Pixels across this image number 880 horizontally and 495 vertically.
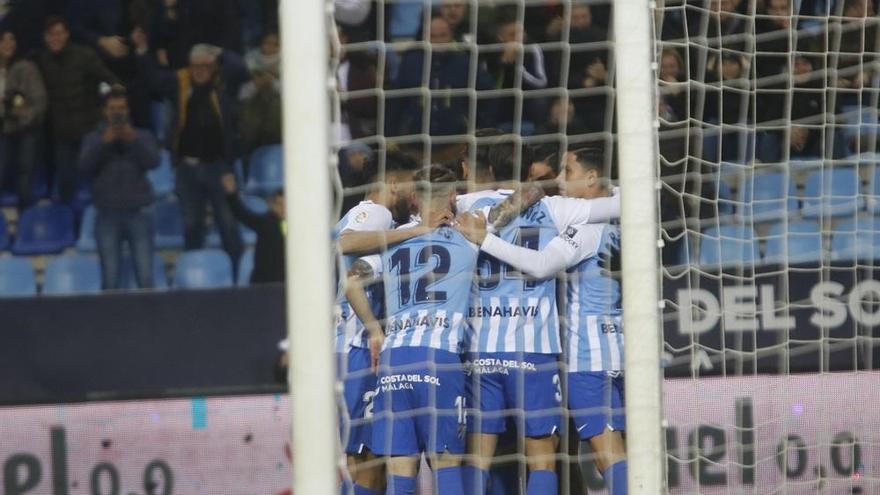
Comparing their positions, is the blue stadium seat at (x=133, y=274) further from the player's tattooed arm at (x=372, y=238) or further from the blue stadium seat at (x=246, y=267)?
the player's tattooed arm at (x=372, y=238)

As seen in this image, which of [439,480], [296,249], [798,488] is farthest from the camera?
Result: [798,488]

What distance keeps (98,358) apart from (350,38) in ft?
4.57

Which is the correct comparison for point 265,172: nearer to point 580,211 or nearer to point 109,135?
point 109,135

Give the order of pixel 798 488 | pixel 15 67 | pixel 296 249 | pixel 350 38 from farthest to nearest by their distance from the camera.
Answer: pixel 15 67, pixel 798 488, pixel 350 38, pixel 296 249

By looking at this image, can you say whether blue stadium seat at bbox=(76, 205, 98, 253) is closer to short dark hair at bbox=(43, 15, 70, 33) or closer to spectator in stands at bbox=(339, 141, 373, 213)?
short dark hair at bbox=(43, 15, 70, 33)

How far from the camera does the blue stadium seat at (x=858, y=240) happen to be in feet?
13.4

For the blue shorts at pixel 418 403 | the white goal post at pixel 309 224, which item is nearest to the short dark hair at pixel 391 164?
the blue shorts at pixel 418 403

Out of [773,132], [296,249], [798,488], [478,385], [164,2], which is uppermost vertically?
[164,2]

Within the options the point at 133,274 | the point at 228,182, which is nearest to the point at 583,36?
the point at 228,182

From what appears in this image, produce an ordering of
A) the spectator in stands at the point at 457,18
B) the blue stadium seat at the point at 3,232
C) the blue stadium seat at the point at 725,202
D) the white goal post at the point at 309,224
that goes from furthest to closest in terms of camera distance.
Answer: the blue stadium seat at the point at 3,232, the blue stadium seat at the point at 725,202, the spectator in stands at the point at 457,18, the white goal post at the point at 309,224

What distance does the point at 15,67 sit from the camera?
4.68 meters

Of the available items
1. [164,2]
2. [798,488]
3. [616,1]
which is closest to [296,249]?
[616,1]

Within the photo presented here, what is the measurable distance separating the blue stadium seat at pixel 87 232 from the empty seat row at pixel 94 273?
3cm

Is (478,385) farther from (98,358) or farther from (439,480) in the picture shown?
(98,358)
